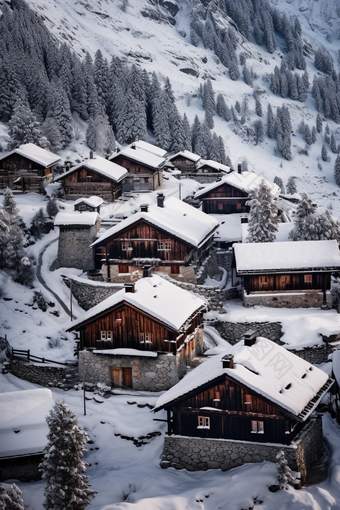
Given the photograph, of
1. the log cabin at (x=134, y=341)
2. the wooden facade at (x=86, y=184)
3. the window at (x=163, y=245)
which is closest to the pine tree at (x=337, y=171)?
the wooden facade at (x=86, y=184)

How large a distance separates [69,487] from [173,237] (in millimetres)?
28170

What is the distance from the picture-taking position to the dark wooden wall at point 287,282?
50.6 metres

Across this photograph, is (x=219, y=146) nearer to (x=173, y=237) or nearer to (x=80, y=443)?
(x=173, y=237)

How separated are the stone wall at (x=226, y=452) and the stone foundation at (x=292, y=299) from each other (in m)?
17.9

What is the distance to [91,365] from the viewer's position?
40.9 metres

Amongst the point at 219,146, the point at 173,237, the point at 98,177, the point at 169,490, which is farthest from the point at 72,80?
the point at 169,490

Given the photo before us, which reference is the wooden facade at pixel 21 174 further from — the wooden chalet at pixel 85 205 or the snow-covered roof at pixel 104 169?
the wooden chalet at pixel 85 205

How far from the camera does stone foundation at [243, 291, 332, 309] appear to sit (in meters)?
50.6

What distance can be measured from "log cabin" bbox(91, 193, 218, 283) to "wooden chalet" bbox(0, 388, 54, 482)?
2020cm

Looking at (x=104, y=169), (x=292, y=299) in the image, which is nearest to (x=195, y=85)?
(x=104, y=169)

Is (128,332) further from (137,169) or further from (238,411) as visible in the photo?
(137,169)

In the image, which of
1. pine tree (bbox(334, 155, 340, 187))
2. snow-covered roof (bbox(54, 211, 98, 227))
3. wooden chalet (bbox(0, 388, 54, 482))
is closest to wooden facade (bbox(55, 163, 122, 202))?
snow-covered roof (bbox(54, 211, 98, 227))

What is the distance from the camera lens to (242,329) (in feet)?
157

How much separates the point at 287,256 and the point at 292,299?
3.42 metres
